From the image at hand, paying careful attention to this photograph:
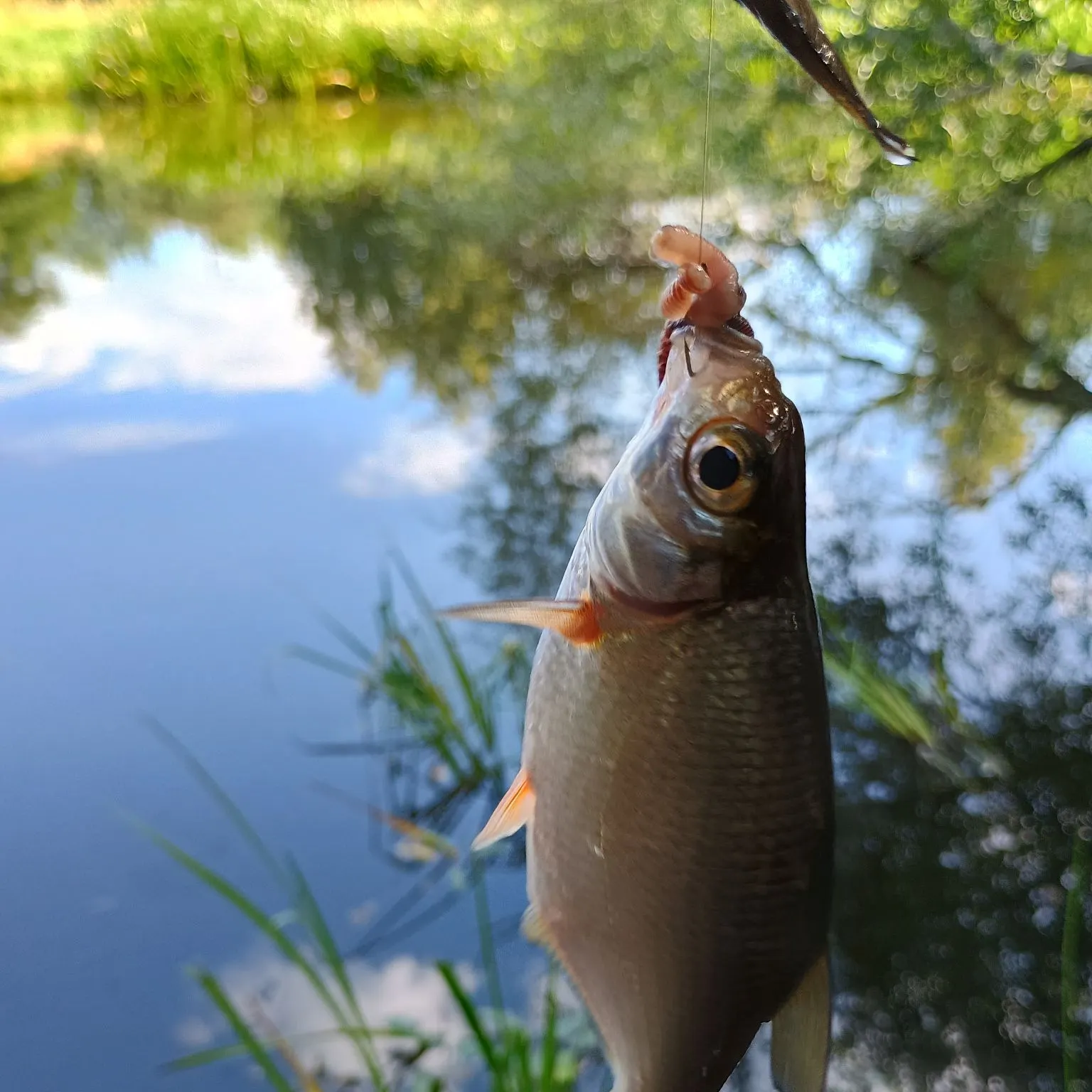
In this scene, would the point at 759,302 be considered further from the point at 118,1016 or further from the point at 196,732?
the point at 118,1016

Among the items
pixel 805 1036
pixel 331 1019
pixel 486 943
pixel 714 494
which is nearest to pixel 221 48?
pixel 331 1019

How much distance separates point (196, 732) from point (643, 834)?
5.08ft

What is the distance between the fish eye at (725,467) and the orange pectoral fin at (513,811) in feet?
0.78

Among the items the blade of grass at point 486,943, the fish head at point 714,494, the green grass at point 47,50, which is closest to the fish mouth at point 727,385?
the fish head at point 714,494

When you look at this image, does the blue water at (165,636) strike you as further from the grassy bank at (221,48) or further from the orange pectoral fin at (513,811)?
the grassy bank at (221,48)

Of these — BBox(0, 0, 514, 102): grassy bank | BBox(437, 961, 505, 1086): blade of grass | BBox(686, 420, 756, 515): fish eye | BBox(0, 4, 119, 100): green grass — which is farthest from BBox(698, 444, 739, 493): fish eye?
BBox(0, 4, 119, 100): green grass

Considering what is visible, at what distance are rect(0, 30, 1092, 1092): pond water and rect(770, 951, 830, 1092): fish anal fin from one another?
1.07 m

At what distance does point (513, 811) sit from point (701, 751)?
0.16 m

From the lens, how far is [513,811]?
648 millimetres

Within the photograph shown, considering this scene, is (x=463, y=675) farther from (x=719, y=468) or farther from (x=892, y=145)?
(x=892, y=145)

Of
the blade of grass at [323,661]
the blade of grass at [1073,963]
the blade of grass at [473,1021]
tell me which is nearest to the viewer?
the blade of grass at [473,1021]

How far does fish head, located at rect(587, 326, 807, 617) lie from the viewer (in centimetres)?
56

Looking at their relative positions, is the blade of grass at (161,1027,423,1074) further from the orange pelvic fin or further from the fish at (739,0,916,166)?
the fish at (739,0,916,166)

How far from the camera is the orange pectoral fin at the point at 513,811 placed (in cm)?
64
